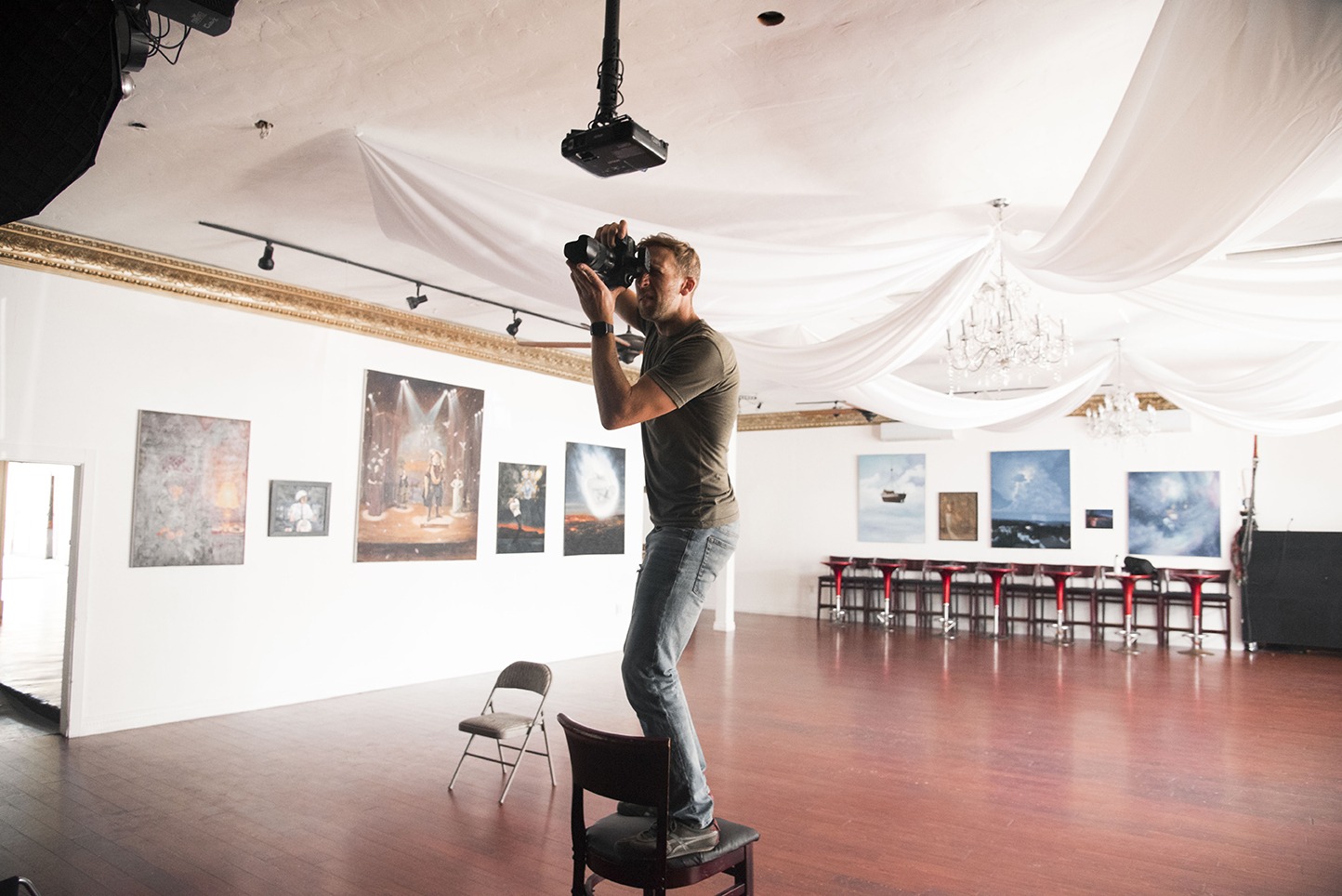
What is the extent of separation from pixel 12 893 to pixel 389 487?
6.07m

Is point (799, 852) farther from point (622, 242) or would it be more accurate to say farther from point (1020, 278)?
point (1020, 278)

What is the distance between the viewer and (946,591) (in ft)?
40.9

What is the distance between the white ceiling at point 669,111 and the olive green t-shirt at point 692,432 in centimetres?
174

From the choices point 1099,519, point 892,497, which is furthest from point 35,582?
point 1099,519

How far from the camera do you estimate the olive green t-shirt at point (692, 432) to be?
2.21 m

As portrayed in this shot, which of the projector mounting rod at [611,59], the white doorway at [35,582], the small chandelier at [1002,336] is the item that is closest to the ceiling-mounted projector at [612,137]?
the projector mounting rod at [611,59]

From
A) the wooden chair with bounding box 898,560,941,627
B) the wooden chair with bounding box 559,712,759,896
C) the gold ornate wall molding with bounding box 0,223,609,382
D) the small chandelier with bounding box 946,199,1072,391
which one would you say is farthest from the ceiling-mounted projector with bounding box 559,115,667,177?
the wooden chair with bounding box 898,560,941,627

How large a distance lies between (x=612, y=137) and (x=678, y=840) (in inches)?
87.8

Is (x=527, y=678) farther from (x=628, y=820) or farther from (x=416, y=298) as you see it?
(x=416, y=298)

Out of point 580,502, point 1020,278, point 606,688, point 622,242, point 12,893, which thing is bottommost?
point 606,688

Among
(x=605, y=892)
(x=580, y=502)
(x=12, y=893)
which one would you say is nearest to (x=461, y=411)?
(x=580, y=502)

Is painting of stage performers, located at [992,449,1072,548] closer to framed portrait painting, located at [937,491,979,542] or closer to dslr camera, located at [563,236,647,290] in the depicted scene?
framed portrait painting, located at [937,491,979,542]

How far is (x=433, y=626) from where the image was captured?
28.4ft

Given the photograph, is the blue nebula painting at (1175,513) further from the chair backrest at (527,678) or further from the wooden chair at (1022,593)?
the chair backrest at (527,678)
